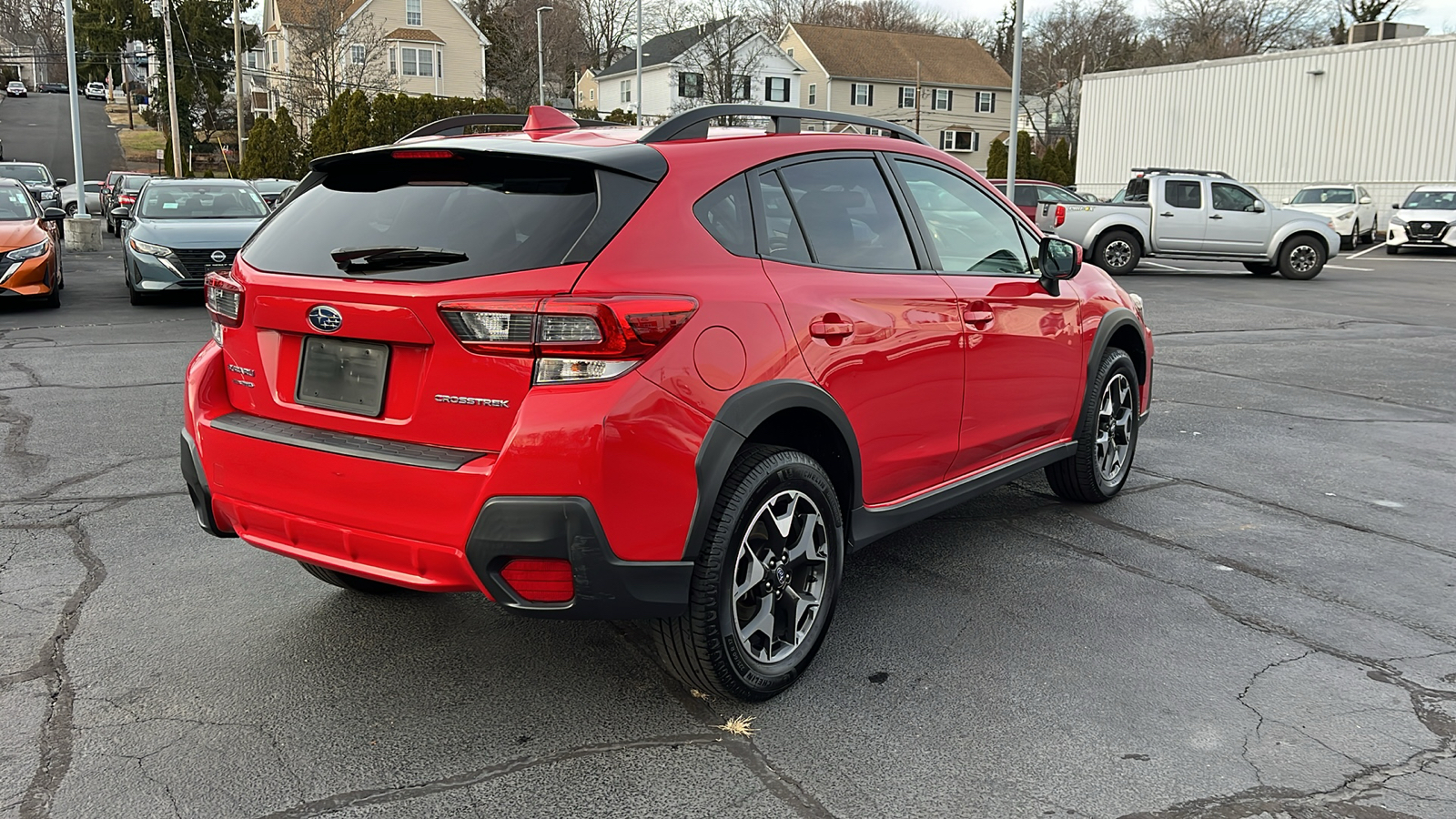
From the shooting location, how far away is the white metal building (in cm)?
3378

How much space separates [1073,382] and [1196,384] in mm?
5022

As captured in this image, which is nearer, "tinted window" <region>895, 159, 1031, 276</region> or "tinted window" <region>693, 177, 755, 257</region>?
"tinted window" <region>693, 177, 755, 257</region>

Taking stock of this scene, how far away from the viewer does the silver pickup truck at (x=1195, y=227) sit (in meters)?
21.0

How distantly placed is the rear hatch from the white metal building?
3764 cm

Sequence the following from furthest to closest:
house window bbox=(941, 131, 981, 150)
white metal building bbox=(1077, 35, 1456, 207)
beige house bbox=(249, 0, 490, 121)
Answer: house window bbox=(941, 131, 981, 150)
beige house bbox=(249, 0, 490, 121)
white metal building bbox=(1077, 35, 1456, 207)

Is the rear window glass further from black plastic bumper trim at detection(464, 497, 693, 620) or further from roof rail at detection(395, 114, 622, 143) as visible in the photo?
roof rail at detection(395, 114, 622, 143)

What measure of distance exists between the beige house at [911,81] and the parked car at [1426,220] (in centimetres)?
3996

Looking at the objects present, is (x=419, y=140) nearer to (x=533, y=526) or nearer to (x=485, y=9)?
(x=533, y=526)

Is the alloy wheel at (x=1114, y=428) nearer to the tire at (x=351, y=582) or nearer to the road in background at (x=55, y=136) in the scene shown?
the tire at (x=351, y=582)

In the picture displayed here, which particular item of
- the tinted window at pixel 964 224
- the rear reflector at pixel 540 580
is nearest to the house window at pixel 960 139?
the tinted window at pixel 964 224

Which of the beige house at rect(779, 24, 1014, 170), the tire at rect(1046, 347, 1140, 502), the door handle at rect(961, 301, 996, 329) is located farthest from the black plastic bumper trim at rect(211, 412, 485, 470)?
the beige house at rect(779, 24, 1014, 170)

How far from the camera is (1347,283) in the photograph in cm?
2062

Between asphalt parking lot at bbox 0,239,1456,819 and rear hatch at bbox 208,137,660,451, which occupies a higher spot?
rear hatch at bbox 208,137,660,451

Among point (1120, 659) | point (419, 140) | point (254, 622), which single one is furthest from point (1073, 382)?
point (254, 622)
